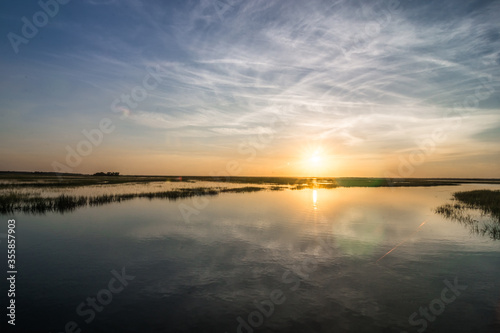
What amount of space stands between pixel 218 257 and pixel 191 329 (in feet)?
22.8

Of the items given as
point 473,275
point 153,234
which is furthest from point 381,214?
point 153,234

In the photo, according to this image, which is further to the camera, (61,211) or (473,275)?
(61,211)

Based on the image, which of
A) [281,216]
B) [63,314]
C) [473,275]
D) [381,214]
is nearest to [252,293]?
[63,314]

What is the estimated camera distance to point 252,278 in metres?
12.4

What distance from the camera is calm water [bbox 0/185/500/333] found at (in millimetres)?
9000

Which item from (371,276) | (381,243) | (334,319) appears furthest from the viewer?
(381,243)

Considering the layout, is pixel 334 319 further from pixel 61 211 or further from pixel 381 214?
pixel 61 211

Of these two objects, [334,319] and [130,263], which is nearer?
[334,319]

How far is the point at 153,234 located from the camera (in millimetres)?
20766

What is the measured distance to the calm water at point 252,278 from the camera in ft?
29.5

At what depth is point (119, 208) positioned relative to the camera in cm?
3228

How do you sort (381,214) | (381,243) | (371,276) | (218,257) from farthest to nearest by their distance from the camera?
1. (381,214)
2. (381,243)
3. (218,257)
4. (371,276)

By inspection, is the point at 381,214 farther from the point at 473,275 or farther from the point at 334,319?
the point at 334,319

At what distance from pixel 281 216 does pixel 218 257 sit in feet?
48.9
